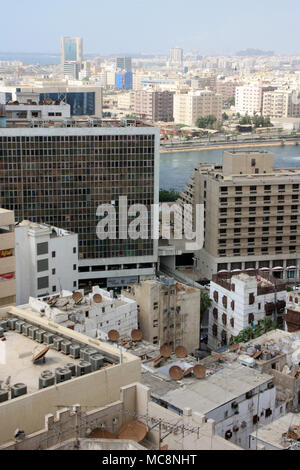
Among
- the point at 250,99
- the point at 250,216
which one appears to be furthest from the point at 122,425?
the point at 250,99

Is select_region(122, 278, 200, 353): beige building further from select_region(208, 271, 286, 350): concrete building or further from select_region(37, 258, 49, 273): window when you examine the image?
select_region(37, 258, 49, 273): window

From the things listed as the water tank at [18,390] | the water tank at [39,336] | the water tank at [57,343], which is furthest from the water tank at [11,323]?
the water tank at [18,390]

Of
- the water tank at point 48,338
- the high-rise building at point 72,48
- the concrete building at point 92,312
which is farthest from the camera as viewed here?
the high-rise building at point 72,48

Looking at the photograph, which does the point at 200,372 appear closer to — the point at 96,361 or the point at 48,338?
the point at 48,338

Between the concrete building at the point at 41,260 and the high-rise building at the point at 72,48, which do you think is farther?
the high-rise building at the point at 72,48

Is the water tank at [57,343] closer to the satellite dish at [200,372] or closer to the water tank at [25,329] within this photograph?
the water tank at [25,329]

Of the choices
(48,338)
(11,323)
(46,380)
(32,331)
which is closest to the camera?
(46,380)

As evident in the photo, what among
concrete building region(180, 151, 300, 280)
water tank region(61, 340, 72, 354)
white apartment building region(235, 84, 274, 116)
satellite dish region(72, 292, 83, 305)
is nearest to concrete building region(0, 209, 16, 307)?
satellite dish region(72, 292, 83, 305)
